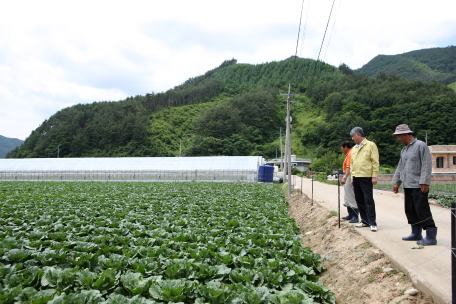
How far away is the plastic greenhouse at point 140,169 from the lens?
29.8m

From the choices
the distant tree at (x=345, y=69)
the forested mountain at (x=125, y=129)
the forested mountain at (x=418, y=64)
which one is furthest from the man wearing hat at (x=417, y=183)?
the forested mountain at (x=418, y=64)

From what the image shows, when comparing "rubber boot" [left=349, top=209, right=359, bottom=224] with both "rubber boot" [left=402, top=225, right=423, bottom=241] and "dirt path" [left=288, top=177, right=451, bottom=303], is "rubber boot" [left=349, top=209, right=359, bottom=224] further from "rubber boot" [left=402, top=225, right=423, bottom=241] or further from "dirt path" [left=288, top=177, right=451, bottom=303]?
"rubber boot" [left=402, top=225, right=423, bottom=241]

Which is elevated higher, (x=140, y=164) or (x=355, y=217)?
(x=140, y=164)

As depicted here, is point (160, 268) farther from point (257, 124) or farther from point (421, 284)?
point (257, 124)

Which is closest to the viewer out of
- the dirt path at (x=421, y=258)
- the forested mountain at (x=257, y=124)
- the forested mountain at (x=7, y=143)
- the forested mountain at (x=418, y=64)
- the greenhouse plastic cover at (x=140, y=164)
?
the dirt path at (x=421, y=258)

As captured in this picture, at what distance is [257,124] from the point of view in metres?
76.9

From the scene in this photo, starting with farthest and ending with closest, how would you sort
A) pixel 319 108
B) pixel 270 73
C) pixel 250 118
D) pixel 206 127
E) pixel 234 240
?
pixel 270 73 < pixel 319 108 < pixel 250 118 < pixel 206 127 < pixel 234 240

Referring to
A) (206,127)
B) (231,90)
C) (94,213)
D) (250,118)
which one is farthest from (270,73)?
(94,213)

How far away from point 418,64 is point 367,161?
174495 millimetres

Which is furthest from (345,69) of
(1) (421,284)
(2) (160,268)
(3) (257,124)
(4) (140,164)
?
(2) (160,268)

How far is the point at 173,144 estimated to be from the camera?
6738cm

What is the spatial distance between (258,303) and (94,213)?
6581 millimetres

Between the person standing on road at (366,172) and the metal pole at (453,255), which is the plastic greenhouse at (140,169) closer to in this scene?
the person standing on road at (366,172)

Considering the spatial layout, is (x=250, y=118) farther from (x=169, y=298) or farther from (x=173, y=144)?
(x=169, y=298)
